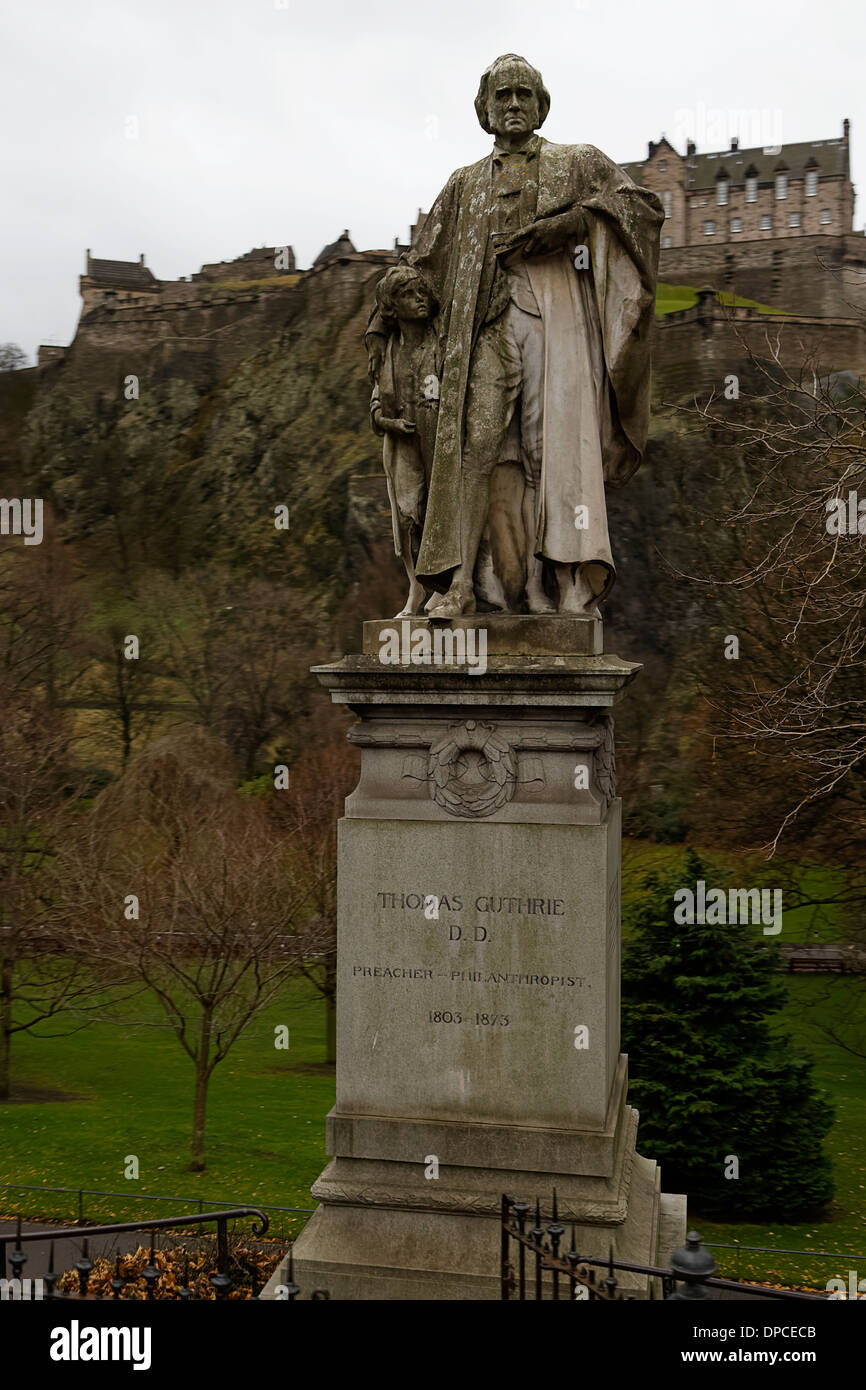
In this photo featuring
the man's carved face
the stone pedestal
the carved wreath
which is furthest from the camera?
the man's carved face

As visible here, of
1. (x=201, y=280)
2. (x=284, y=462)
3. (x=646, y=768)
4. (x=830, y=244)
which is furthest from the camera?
(x=201, y=280)

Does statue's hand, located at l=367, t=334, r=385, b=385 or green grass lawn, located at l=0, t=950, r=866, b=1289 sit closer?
statue's hand, located at l=367, t=334, r=385, b=385

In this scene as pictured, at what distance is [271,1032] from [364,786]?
20.3 meters

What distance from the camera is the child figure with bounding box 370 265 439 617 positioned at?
702 cm

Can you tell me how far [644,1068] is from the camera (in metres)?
13.7

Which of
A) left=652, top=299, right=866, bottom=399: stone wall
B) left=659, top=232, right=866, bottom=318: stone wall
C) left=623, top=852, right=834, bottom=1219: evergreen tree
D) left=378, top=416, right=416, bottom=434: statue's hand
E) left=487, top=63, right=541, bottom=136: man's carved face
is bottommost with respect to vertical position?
left=623, top=852, right=834, bottom=1219: evergreen tree

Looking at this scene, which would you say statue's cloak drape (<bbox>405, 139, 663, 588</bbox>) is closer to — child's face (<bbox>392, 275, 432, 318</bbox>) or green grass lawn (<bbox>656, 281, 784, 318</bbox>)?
child's face (<bbox>392, 275, 432, 318</bbox>)

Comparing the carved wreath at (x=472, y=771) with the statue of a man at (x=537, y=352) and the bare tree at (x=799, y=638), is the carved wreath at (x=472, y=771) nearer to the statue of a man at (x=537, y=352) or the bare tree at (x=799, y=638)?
the statue of a man at (x=537, y=352)

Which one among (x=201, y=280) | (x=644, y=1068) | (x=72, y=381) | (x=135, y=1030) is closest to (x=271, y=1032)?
(x=135, y=1030)

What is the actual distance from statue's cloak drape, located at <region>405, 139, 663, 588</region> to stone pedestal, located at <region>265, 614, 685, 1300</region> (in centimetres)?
67

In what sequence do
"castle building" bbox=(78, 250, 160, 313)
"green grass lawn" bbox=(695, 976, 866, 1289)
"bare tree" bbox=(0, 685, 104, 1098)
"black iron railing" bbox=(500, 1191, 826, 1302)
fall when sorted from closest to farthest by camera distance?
1. "black iron railing" bbox=(500, 1191, 826, 1302)
2. "green grass lawn" bbox=(695, 976, 866, 1289)
3. "bare tree" bbox=(0, 685, 104, 1098)
4. "castle building" bbox=(78, 250, 160, 313)

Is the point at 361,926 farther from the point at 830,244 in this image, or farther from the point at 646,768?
the point at 830,244

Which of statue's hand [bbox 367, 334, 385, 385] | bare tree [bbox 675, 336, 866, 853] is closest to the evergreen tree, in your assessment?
bare tree [bbox 675, 336, 866, 853]

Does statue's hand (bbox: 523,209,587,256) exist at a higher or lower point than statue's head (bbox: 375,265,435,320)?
higher
